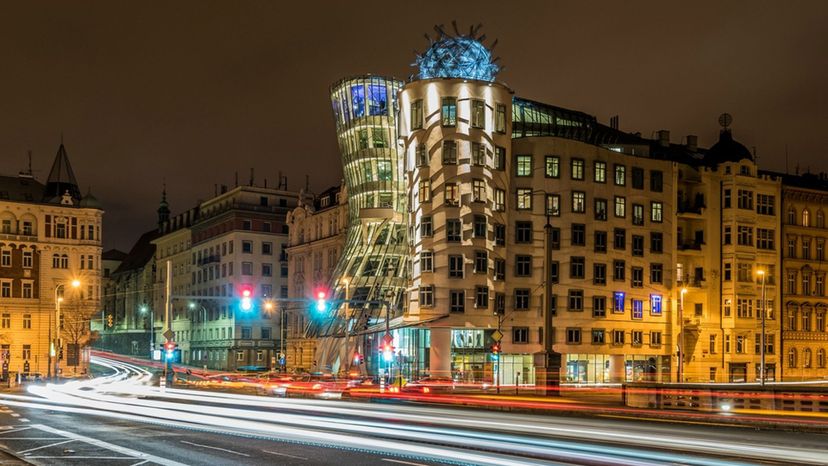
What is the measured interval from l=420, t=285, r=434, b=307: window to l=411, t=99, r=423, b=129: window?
12230 millimetres

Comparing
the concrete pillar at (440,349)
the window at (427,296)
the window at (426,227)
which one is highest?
the window at (426,227)

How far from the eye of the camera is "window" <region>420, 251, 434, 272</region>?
74.0m

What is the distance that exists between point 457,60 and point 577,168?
44.1ft

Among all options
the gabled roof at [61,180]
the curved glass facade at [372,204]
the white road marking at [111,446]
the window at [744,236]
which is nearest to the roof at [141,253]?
the gabled roof at [61,180]

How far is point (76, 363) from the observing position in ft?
362

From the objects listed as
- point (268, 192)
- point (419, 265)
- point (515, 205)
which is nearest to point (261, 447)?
point (419, 265)

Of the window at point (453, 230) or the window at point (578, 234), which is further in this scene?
the window at point (578, 234)

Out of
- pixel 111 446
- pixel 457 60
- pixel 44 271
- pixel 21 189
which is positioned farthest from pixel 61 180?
pixel 111 446

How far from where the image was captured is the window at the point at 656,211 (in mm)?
84625

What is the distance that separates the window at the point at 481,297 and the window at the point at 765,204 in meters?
29.1

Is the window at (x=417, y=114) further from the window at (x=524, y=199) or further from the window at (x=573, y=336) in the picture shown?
the window at (x=573, y=336)

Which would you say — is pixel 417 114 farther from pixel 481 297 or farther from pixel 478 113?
pixel 481 297

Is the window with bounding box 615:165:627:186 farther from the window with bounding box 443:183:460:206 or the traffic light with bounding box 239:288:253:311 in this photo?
the traffic light with bounding box 239:288:253:311

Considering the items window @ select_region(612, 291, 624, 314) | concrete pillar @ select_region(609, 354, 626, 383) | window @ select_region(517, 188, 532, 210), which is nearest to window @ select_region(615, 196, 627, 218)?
window @ select_region(612, 291, 624, 314)
